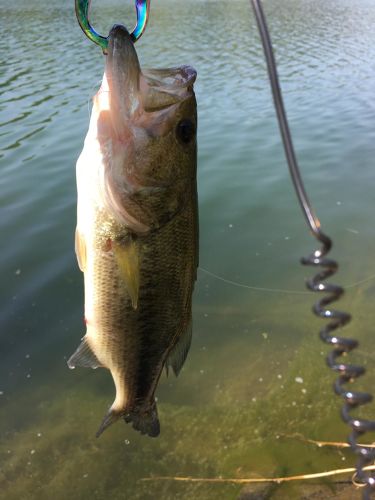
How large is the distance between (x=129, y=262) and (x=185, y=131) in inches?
20.9

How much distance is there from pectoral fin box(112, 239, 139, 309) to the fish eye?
0.43 m

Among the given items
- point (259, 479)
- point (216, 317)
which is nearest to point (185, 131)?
point (259, 479)

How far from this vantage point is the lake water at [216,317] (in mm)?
4039

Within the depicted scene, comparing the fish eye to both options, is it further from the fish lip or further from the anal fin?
the anal fin

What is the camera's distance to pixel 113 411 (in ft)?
7.11

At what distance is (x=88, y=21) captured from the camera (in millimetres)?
1544

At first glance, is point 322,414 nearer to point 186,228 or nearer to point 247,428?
point 247,428

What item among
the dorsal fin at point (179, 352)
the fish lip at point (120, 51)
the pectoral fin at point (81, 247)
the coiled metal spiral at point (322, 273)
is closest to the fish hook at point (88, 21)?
the fish lip at point (120, 51)

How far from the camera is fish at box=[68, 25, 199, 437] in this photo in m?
1.76

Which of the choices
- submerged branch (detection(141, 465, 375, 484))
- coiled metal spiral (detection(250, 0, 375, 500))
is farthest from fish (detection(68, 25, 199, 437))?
submerged branch (detection(141, 465, 375, 484))

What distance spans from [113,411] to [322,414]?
109 inches

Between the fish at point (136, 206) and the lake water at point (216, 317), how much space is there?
2281 millimetres

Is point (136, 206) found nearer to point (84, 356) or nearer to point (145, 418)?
point (84, 356)

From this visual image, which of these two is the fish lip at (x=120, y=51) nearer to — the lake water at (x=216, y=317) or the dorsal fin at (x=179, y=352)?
the dorsal fin at (x=179, y=352)
